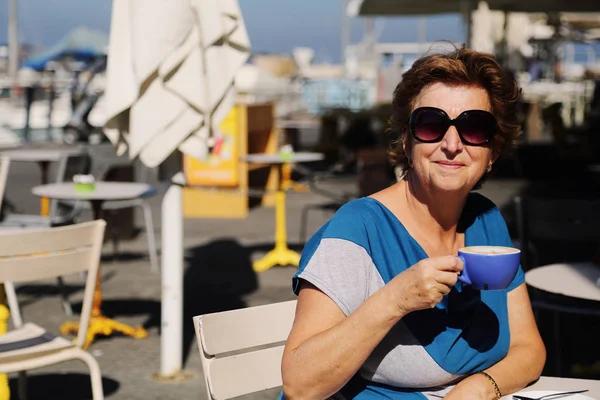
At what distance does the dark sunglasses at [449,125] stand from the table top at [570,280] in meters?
1.37

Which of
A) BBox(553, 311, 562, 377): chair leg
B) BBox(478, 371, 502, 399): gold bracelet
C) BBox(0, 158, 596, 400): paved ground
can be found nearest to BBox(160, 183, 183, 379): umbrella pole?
BBox(0, 158, 596, 400): paved ground

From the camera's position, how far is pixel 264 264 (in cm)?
836

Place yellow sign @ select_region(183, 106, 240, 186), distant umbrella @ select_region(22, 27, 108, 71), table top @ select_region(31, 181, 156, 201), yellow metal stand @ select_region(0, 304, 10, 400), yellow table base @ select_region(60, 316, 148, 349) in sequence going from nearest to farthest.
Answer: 1. yellow metal stand @ select_region(0, 304, 10, 400)
2. yellow table base @ select_region(60, 316, 148, 349)
3. table top @ select_region(31, 181, 156, 201)
4. yellow sign @ select_region(183, 106, 240, 186)
5. distant umbrella @ select_region(22, 27, 108, 71)

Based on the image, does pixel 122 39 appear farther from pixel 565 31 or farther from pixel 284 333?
pixel 565 31

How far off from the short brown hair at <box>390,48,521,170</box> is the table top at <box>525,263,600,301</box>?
1161 mm

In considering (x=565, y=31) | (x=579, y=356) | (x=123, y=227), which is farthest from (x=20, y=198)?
(x=565, y=31)

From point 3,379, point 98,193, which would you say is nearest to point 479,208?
point 3,379

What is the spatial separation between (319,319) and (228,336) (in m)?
0.38

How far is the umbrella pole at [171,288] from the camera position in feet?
16.7

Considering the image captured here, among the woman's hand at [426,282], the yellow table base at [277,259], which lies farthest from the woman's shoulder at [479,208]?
the yellow table base at [277,259]

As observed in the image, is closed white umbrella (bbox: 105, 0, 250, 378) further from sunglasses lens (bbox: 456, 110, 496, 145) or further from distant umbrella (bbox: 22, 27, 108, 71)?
distant umbrella (bbox: 22, 27, 108, 71)

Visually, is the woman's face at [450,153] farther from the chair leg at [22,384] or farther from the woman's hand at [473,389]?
the chair leg at [22,384]

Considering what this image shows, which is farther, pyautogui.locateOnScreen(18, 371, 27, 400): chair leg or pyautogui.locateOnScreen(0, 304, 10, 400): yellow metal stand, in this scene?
pyautogui.locateOnScreen(18, 371, 27, 400): chair leg

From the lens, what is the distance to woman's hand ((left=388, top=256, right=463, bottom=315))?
1.99 m
